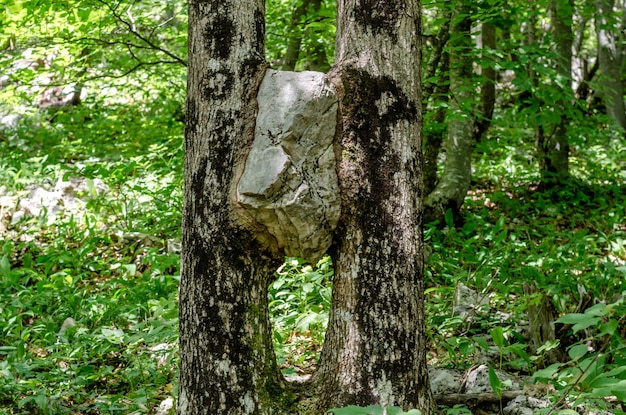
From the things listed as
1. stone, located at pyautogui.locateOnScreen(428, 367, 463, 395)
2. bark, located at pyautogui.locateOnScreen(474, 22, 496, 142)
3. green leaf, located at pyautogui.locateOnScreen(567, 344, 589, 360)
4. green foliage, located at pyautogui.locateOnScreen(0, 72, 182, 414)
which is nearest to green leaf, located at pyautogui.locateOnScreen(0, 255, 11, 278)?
green foliage, located at pyautogui.locateOnScreen(0, 72, 182, 414)

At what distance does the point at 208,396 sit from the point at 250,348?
0.24 m

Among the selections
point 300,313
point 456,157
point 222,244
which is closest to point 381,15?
point 222,244

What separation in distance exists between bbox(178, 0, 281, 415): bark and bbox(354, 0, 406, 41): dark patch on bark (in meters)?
0.45

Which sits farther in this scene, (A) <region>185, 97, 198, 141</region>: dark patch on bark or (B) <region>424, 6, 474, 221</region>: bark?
(B) <region>424, 6, 474, 221</region>: bark

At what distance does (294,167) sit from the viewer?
221cm

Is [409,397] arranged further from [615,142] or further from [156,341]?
[615,142]

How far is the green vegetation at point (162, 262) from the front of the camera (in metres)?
3.21

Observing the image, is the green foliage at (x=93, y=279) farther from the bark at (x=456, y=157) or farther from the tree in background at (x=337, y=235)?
the bark at (x=456, y=157)

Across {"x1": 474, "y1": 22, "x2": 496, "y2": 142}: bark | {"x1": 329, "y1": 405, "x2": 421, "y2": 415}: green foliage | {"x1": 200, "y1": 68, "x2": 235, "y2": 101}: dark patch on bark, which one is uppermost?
{"x1": 474, "y1": 22, "x2": 496, "y2": 142}: bark

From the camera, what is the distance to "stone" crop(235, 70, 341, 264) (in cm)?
219

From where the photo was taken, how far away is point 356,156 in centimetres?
231

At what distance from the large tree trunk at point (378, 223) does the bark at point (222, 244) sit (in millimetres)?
309

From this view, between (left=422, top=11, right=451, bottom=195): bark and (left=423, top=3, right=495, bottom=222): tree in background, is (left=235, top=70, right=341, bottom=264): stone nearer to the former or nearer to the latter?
(left=422, top=11, right=451, bottom=195): bark

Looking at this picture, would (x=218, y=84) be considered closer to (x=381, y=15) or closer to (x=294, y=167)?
(x=294, y=167)
